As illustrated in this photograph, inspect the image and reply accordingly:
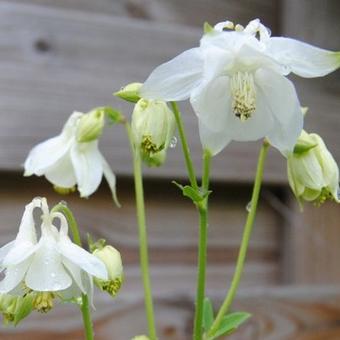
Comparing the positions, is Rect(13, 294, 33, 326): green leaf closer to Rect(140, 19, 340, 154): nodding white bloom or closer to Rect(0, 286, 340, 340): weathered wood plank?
Rect(140, 19, 340, 154): nodding white bloom

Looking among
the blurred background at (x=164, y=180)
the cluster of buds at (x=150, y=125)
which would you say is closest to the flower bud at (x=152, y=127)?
the cluster of buds at (x=150, y=125)

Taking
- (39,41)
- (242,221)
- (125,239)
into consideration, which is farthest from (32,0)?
(242,221)

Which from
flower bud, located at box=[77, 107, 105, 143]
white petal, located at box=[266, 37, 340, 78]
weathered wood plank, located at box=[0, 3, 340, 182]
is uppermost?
weathered wood plank, located at box=[0, 3, 340, 182]

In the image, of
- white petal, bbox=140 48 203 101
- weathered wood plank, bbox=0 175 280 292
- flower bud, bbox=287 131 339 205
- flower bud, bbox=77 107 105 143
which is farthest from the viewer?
weathered wood plank, bbox=0 175 280 292

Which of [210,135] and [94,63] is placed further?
[94,63]

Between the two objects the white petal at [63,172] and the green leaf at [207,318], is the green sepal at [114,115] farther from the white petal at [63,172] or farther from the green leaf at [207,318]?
the green leaf at [207,318]

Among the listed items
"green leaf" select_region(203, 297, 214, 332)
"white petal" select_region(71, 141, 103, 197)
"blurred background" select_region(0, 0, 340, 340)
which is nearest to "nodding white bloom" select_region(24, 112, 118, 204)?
"white petal" select_region(71, 141, 103, 197)

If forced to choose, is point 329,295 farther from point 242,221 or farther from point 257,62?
point 257,62
